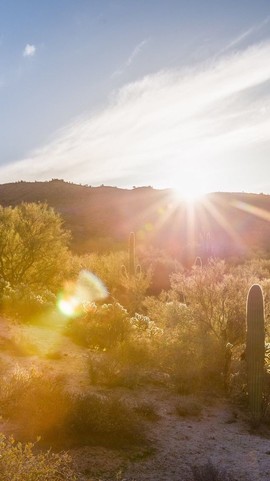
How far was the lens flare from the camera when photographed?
840 inches

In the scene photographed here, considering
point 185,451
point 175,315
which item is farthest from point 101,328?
point 185,451

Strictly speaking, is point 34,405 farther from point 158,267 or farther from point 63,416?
point 158,267

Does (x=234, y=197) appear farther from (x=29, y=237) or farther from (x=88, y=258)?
(x=29, y=237)

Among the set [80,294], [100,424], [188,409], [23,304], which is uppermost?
[23,304]

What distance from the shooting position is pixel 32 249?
26.4 metres

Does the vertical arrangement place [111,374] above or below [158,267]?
above

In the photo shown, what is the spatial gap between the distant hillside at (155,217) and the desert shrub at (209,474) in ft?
119

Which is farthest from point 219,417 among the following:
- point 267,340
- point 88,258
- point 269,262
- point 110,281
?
point 269,262

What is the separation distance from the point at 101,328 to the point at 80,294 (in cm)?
949

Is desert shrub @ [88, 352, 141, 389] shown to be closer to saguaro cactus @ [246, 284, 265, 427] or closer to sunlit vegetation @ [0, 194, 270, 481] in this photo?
sunlit vegetation @ [0, 194, 270, 481]

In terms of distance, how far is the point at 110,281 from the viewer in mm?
34281

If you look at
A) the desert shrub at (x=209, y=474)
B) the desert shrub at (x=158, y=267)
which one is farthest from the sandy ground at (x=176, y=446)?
the desert shrub at (x=158, y=267)

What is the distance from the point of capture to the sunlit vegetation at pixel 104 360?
30.0ft

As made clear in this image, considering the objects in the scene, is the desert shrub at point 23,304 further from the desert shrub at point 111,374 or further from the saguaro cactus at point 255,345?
the saguaro cactus at point 255,345
